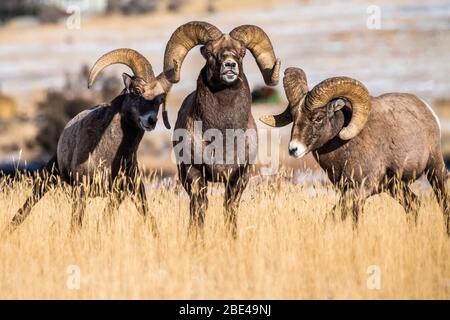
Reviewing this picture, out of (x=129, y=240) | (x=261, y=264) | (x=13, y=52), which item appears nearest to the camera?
(x=261, y=264)

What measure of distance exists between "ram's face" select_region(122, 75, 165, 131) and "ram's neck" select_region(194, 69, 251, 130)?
57 cm

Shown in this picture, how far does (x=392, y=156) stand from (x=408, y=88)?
101 feet

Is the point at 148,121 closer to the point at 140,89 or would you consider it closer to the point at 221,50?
the point at 140,89

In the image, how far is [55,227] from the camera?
11648 millimetres

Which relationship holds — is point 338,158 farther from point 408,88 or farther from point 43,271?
point 408,88

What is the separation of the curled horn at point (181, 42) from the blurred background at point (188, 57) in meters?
15.4

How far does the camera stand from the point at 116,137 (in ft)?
40.5

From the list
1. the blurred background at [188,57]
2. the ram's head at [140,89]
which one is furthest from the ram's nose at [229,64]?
the blurred background at [188,57]

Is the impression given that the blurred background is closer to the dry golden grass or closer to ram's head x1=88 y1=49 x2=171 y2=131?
ram's head x1=88 y1=49 x2=171 y2=131

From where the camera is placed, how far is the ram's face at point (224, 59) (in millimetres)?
11320

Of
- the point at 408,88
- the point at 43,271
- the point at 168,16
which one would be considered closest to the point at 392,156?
the point at 43,271

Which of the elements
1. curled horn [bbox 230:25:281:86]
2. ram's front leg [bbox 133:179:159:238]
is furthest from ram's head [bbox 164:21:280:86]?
ram's front leg [bbox 133:179:159:238]

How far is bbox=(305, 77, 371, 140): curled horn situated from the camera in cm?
1189
